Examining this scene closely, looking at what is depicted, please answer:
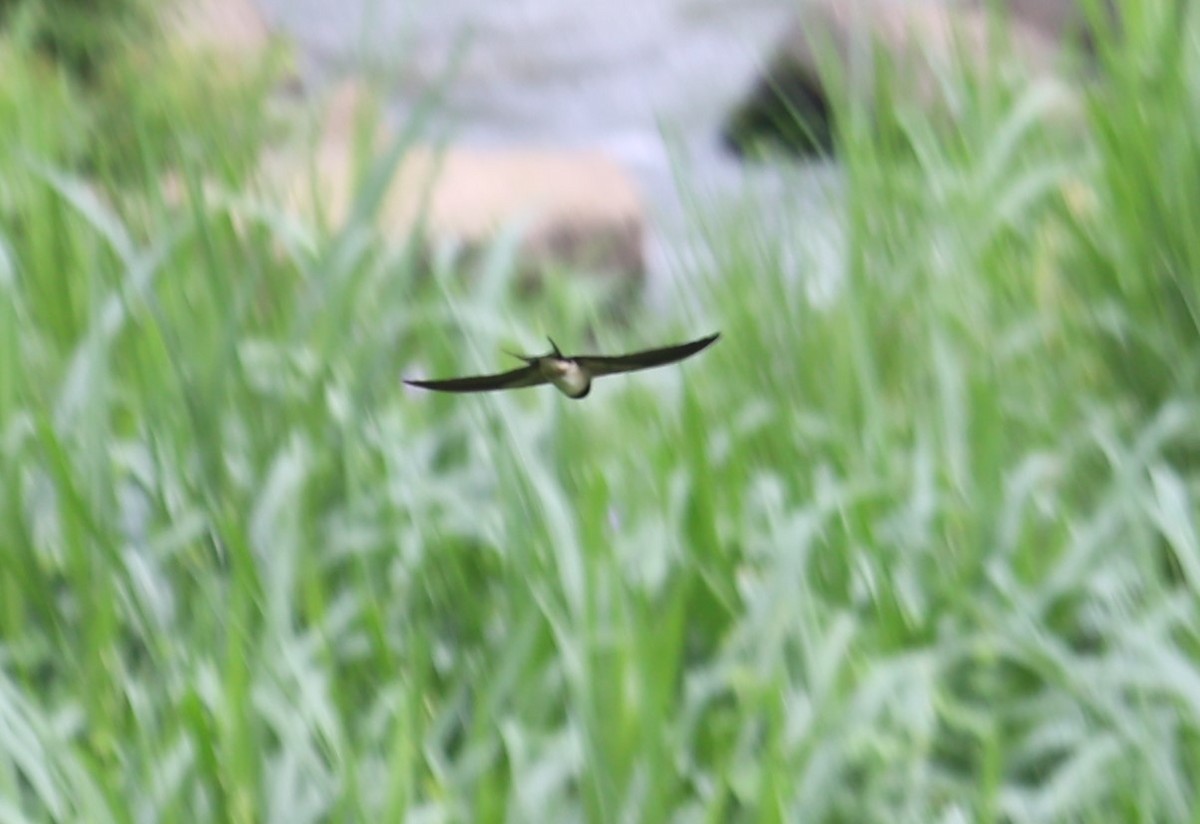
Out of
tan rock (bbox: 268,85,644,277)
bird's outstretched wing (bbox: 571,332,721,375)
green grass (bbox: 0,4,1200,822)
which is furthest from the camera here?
tan rock (bbox: 268,85,644,277)

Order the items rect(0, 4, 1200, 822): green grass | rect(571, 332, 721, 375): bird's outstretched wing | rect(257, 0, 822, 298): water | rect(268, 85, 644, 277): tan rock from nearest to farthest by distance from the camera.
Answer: rect(571, 332, 721, 375): bird's outstretched wing < rect(0, 4, 1200, 822): green grass < rect(268, 85, 644, 277): tan rock < rect(257, 0, 822, 298): water

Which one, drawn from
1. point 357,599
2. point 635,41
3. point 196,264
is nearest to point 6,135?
point 196,264

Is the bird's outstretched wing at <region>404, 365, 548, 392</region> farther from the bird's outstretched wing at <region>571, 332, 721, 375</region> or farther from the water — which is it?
the water

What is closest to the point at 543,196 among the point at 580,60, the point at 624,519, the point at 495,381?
the point at 624,519

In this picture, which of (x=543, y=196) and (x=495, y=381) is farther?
(x=543, y=196)

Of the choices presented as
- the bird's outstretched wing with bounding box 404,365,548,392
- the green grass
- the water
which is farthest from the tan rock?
the bird's outstretched wing with bounding box 404,365,548,392

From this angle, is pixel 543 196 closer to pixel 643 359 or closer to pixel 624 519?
pixel 624 519
